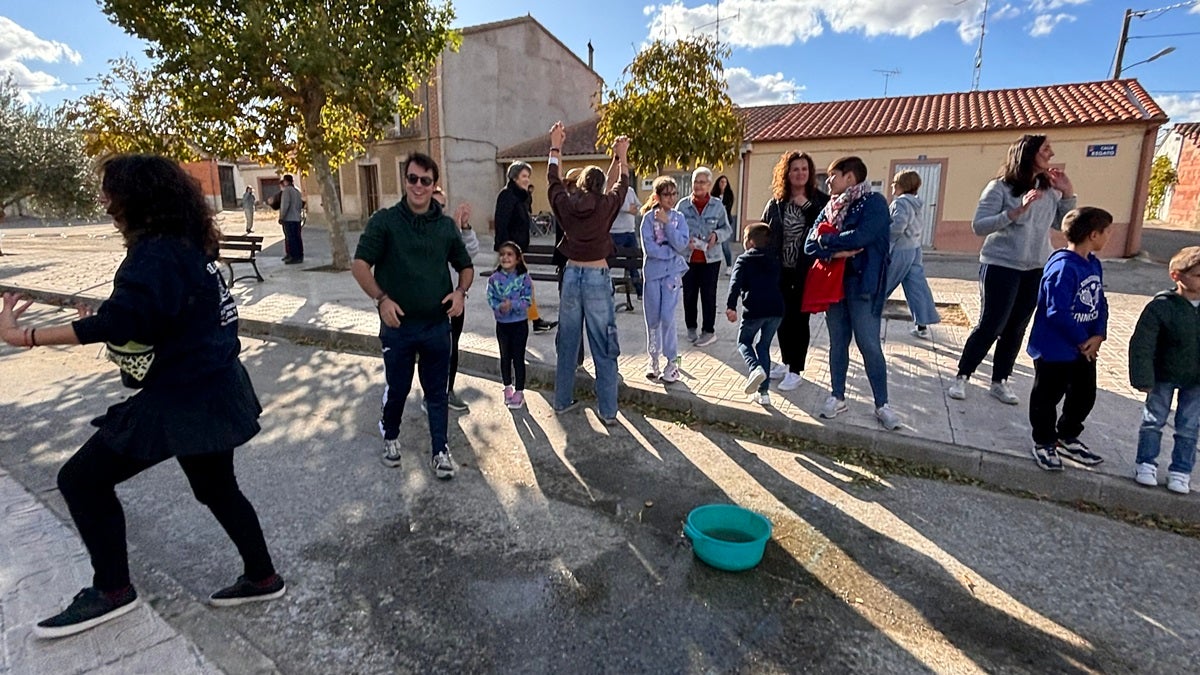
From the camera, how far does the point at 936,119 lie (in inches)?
619

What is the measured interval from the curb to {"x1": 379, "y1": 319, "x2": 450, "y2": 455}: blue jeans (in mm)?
1444

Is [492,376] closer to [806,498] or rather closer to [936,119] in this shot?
[806,498]

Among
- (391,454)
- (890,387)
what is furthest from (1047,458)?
(391,454)

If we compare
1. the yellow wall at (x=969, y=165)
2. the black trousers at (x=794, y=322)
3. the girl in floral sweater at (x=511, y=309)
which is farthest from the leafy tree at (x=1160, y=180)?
the girl in floral sweater at (x=511, y=309)

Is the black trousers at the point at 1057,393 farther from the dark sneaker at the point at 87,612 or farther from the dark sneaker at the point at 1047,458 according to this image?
the dark sneaker at the point at 87,612

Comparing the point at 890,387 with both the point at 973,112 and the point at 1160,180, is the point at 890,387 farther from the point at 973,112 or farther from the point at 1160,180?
the point at 1160,180

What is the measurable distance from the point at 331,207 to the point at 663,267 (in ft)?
29.0

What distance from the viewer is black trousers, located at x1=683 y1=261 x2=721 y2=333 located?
6.27 meters

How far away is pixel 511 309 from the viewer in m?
4.69

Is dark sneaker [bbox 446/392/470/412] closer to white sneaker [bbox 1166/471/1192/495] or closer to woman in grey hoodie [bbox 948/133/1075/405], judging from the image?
woman in grey hoodie [bbox 948/133/1075/405]

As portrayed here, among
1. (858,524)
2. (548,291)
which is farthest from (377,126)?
(858,524)

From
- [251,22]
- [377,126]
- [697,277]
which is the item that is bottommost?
[697,277]

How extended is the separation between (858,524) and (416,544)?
2.20 metres

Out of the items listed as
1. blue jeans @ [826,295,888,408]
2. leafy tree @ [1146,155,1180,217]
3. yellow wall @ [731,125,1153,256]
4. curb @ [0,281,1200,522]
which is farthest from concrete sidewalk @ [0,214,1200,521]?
leafy tree @ [1146,155,1180,217]
